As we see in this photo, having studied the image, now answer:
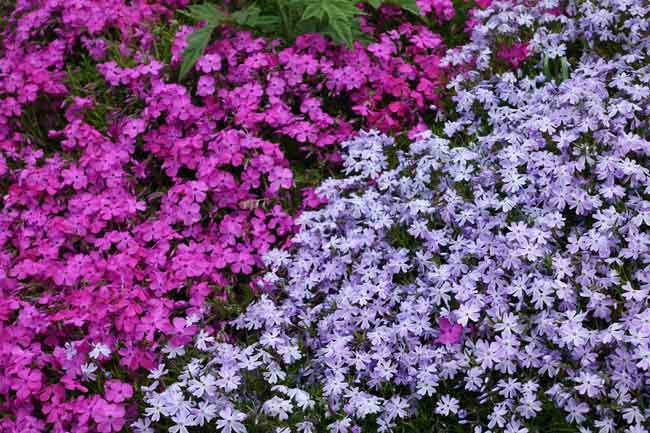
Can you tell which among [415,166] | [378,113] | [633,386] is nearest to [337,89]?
[378,113]

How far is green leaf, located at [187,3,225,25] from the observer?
4.25m

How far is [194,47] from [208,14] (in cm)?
23

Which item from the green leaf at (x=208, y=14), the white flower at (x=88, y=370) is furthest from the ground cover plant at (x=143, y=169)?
the green leaf at (x=208, y=14)

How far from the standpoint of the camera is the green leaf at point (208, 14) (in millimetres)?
4246

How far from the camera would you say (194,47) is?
4.18 meters

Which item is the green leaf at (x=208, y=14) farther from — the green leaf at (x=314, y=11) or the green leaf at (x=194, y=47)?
the green leaf at (x=314, y=11)

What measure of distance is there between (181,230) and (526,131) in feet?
5.46

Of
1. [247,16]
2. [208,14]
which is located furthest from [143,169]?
[247,16]

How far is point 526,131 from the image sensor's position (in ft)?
11.5

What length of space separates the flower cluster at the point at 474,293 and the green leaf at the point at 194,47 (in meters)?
1.03

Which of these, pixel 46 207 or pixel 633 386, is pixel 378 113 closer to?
pixel 46 207

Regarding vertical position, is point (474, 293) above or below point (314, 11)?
below

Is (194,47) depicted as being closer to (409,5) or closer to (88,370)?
(409,5)

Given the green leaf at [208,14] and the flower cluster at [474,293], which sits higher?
the green leaf at [208,14]
